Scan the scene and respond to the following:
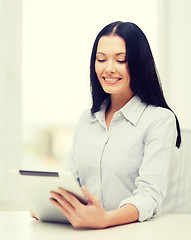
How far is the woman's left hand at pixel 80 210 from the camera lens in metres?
1.07

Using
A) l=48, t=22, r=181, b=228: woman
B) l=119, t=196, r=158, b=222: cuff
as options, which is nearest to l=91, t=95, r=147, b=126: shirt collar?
l=48, t=22, r=181, b=228: woman

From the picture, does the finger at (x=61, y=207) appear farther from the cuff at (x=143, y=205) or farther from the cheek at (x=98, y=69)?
the cheek at (x=98, y=69)

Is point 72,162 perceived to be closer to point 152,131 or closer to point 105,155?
point 105,155

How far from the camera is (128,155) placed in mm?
1483

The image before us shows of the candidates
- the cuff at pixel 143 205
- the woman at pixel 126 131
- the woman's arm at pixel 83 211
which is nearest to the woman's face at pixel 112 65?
the woman at pixel 126 131

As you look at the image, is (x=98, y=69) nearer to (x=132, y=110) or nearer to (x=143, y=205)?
(x=132, y=110)

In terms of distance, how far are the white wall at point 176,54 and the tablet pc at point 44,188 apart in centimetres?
171

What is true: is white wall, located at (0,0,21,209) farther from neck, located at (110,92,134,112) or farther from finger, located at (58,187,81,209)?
finger, located at (58,187,81,209)

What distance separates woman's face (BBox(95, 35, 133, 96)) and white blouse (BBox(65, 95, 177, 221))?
0.10 m

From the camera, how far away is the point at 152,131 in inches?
57.1

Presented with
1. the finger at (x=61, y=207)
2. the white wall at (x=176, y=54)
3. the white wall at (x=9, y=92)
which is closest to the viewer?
the finger at (x=61, y=207)

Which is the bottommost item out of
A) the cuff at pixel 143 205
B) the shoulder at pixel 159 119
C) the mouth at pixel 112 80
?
the cuff at pixel 143 205

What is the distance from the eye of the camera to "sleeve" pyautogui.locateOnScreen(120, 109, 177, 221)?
127 centimetres

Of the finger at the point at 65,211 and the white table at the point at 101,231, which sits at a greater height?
the finger at the point at 65,211
